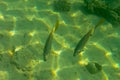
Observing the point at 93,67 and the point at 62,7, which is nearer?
the point at 93,67

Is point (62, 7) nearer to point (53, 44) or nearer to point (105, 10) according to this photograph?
point (105, 10)

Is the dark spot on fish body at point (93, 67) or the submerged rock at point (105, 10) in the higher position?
the submerged rock at point (105, 10)

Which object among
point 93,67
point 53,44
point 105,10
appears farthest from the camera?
point 105,10

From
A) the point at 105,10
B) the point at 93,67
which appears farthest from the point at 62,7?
the point at 93,67

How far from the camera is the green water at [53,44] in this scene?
20.4ft

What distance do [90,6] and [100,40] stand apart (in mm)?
1635

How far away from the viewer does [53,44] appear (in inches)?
279

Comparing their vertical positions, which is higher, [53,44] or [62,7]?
[62,7]

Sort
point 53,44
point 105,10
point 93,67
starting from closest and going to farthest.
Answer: point 93,67, point 53,44, point 105,10

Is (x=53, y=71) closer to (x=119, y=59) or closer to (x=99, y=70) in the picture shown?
(x=99, y=70)

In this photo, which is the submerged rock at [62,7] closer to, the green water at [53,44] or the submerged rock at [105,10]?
the green water at [53,44]

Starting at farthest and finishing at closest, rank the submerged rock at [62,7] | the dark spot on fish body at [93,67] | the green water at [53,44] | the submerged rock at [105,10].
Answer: the submerged rock at [62,7], the submerged rock at [105,10], the dark spot on fish body at [93,67], the green water at [53,44]

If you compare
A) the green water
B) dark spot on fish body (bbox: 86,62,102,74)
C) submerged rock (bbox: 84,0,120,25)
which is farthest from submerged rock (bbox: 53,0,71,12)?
dark spot on fish body (bbox: 86,62,102,74)

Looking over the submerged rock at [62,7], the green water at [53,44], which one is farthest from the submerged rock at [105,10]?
the submerged rock at [62,7]
